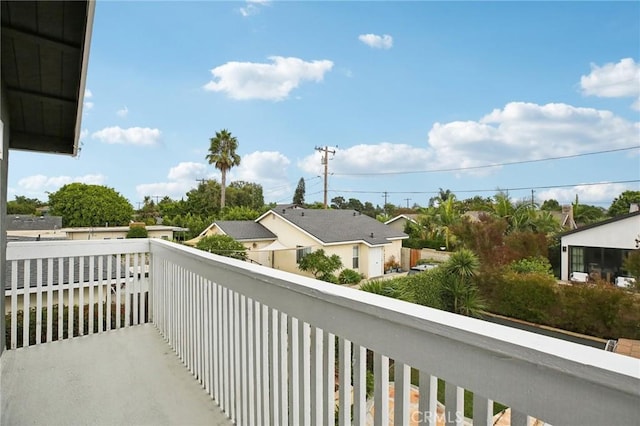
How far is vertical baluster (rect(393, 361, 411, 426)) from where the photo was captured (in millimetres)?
738

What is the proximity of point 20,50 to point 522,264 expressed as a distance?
29.4ft

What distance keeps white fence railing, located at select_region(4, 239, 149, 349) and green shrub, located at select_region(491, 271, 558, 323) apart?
21.9 feet

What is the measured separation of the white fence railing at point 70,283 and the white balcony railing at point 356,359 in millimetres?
977

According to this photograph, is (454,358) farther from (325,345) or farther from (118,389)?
(118,389)

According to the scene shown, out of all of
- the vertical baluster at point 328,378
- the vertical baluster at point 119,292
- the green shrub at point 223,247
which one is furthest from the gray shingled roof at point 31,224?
the vertical baluster at point 328,378

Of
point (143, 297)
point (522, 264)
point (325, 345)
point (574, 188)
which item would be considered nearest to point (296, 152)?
point (574, 188)

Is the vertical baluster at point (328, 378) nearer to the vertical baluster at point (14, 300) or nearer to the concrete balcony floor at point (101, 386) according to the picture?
the concrete balcony floor at point (101, 386)

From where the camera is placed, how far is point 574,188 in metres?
11.6

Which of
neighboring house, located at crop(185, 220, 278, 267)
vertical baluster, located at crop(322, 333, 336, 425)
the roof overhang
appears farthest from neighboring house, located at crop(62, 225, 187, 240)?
vertical baluster, located at crop(322, 333, 336, 425)

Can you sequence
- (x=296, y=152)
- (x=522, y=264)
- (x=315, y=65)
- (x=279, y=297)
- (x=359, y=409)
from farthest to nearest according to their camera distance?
(x=296, y=152) → (x=315, y=65) → (x=522, y=264) → (x=279, y=297) → (x=359, y=409)

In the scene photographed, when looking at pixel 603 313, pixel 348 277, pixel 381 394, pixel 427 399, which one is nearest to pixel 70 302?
pixel 381 394

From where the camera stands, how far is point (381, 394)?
2.66 feet

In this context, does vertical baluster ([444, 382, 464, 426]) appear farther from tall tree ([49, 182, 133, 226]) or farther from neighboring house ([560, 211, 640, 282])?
tall tree ([49, 182, 133, 226])

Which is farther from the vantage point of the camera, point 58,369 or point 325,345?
point 58,369
